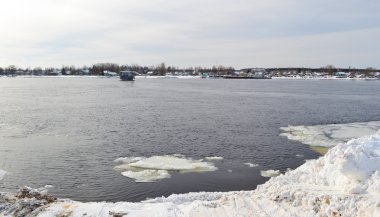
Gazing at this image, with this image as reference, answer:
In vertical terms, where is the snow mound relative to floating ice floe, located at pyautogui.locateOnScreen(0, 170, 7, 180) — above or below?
above

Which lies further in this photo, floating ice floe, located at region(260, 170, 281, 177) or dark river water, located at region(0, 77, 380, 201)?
floating ice floe, located at region(260, 170, 281, 177)

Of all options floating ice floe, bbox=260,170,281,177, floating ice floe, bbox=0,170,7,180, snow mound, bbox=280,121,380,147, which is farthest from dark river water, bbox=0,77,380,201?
snow mound, bbox=280,121,380,147

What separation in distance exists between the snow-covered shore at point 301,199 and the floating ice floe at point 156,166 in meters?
5.89

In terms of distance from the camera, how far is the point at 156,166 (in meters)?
19.8

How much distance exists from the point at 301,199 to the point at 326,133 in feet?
65.2

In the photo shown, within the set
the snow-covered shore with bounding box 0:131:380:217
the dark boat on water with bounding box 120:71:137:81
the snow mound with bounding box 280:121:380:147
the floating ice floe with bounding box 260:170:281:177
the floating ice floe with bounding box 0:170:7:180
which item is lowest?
the floating ice floe with bounding box 260:170:281:177

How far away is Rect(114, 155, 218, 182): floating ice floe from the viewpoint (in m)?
18.4

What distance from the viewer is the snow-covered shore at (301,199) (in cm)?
1002

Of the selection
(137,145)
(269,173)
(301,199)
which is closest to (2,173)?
(137,145)

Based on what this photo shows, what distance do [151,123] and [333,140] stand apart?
51.5ft

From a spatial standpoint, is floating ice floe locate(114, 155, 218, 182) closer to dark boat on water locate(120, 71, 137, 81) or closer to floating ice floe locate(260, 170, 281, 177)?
floating ice floe locate(260, 170, 281, 177)

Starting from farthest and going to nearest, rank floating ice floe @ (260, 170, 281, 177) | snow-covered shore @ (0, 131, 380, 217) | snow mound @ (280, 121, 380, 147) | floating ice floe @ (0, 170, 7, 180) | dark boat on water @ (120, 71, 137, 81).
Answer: dark boat on water @ (120, 71, 137, 81), snow mound @ (280, 121, 380, 147), floating ice floe @ (260, 170, 281, 177), floating ice floe @ (0, 170, 7, 180), snow-covered shore @ (0, 131, 380, 217)

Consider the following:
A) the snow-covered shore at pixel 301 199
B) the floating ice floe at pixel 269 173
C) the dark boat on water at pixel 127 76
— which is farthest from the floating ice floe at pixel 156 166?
the dark boat on water at pixel 127 76

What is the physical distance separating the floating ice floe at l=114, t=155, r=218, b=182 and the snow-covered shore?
5.89 m
